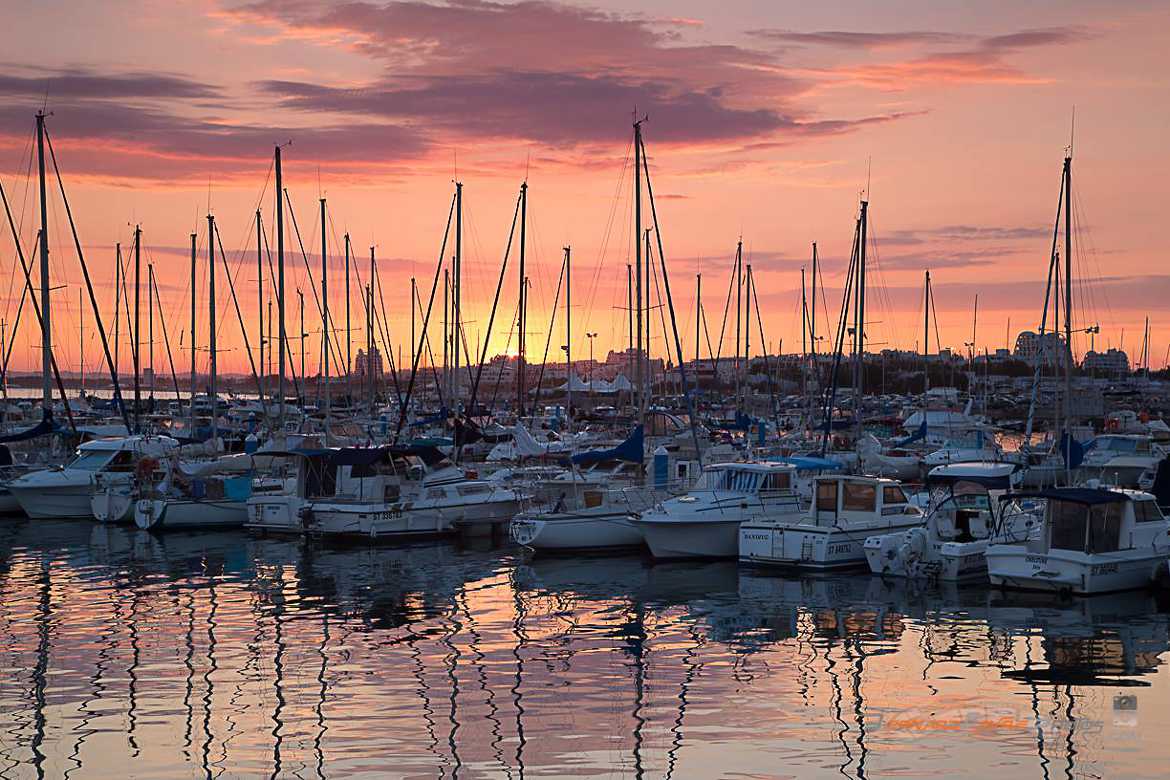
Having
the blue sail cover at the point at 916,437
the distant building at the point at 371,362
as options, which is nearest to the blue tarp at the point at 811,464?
the blue sail cover at the point at 916,437

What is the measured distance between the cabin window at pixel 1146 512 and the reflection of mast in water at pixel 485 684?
47.8 feet

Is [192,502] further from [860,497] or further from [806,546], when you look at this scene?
[860,497]

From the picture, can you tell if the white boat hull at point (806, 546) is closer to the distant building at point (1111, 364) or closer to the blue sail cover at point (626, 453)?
the blue sail cover at point (626, 453)

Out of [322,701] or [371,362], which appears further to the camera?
[371,362]

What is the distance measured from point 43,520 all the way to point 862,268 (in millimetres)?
30686

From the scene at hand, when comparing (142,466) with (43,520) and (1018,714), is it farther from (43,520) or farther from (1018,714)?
(1018,714)

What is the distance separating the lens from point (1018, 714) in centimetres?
1883

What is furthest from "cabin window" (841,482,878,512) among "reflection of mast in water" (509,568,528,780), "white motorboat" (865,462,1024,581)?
"reflection of mast in water" (509,568,528,780)

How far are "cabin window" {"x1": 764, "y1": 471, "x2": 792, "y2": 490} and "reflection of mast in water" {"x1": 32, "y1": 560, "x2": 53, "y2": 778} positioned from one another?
17.8 m

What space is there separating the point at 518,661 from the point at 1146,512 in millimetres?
15378

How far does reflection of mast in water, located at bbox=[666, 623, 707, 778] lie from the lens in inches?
647

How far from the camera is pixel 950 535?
3189 cm

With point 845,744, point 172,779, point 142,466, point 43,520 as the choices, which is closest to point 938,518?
point 845,744

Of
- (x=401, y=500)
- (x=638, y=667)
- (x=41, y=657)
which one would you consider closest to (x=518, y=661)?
(x=638, y=667)
